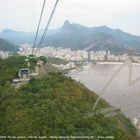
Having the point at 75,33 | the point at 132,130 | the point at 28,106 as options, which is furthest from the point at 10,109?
the point at 75,33

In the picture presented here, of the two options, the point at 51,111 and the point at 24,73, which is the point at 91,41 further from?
the point at 51,111

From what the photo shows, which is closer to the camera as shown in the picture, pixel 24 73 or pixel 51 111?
pixel 51 111

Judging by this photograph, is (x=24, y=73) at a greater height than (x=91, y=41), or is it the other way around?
(x=24, y=73)

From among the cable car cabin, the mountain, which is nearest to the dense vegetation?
the cable car cabin

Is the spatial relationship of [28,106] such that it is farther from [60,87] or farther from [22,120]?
[60,87]

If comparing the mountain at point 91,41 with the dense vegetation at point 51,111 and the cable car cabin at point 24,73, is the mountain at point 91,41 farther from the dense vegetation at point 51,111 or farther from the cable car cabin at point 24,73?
the dense vegetation at point 51,111

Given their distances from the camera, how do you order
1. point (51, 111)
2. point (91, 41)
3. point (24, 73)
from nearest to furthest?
1. point (51, 111)
2. point (24, 73)
3. point (91, 41)

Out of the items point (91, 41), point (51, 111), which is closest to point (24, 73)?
point (51, 111)

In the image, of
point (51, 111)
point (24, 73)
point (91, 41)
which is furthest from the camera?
point (91, 41)

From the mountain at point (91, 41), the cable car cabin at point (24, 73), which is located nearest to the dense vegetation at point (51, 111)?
the cable car cabin at point (24, 73)
